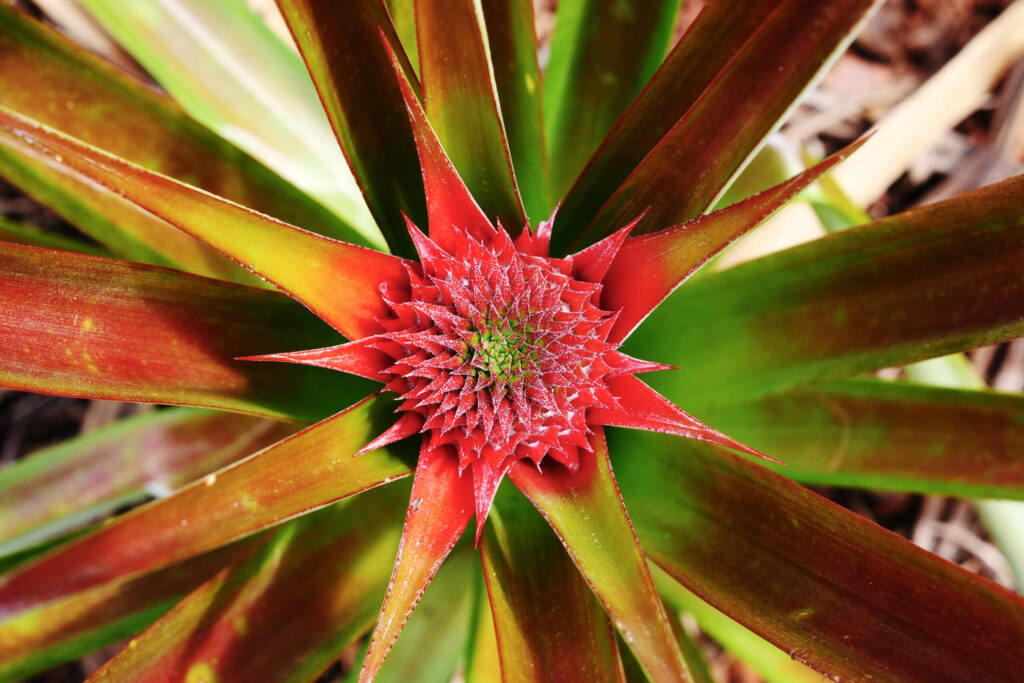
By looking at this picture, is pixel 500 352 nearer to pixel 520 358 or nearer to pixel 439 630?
pixel 520 358

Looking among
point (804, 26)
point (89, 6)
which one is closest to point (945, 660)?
point (804, 26)

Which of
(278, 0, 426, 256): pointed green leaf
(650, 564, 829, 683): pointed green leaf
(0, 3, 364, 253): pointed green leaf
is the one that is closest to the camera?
(278, 0, 426, 256): pointed green leaf

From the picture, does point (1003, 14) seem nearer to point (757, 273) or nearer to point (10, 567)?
point (757, 273)

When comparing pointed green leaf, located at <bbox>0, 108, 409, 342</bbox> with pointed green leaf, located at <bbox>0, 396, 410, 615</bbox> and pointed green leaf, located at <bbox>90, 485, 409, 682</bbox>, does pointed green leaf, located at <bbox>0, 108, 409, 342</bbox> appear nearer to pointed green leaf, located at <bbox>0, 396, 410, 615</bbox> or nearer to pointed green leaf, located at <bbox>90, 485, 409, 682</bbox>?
pointed green leaf, located at <bbox>0, 396, 410, 615</bbox>

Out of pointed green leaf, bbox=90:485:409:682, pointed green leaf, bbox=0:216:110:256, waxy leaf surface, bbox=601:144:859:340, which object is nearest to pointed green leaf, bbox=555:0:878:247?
waxy leaf surface, bbox=601:144:859:340

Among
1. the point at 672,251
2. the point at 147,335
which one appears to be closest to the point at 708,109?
the point at 672,251
